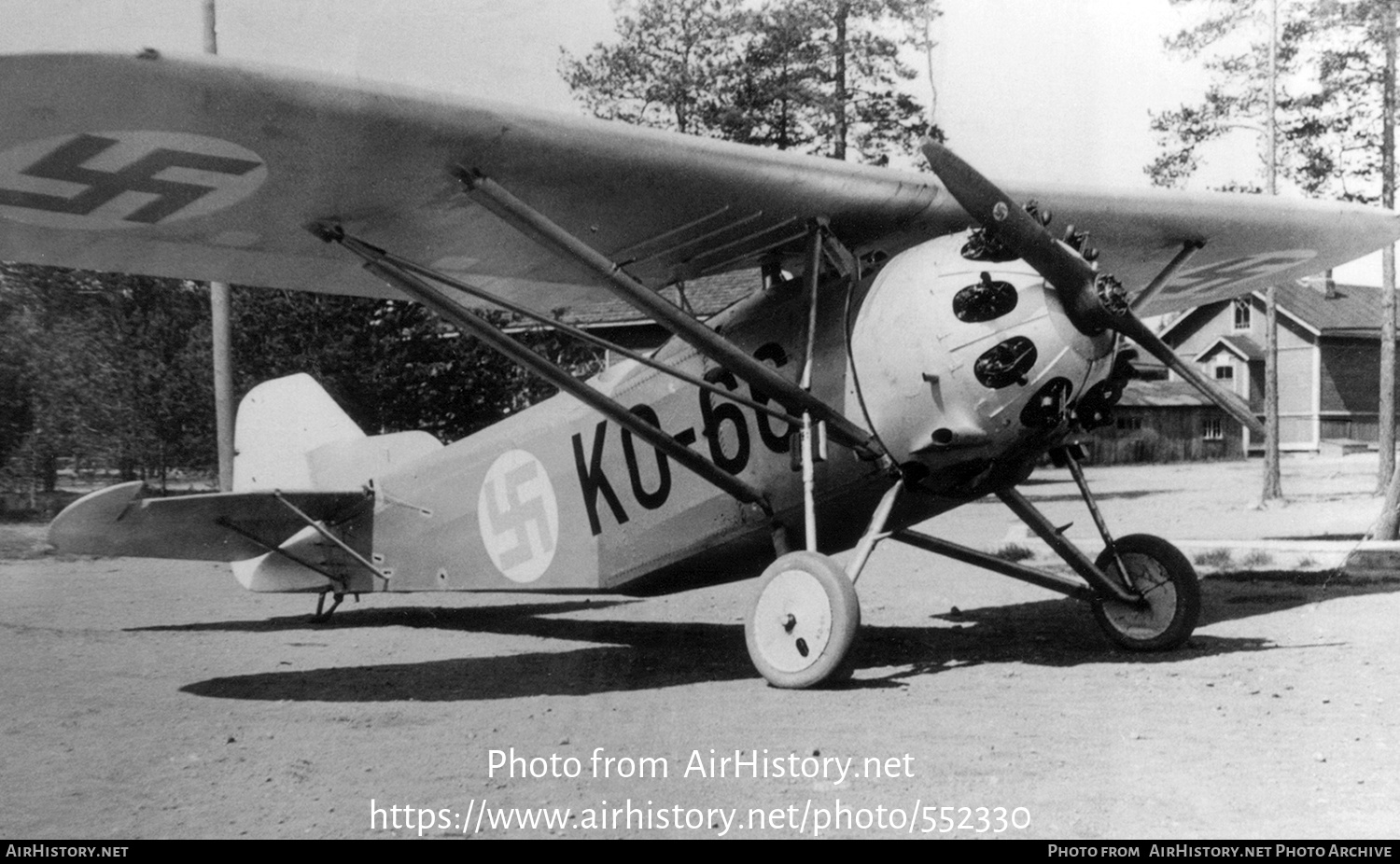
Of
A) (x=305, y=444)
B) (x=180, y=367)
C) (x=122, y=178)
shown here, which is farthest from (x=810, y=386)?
(x=180, y=367)

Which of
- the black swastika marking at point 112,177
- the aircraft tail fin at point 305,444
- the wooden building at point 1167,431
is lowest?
the wooden building at point 1167,431

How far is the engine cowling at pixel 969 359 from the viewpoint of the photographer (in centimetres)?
547

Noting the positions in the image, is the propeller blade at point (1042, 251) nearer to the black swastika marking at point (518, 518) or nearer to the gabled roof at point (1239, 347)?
the black swastika marking at point (518, 518)

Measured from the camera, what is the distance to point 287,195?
5.58 metres

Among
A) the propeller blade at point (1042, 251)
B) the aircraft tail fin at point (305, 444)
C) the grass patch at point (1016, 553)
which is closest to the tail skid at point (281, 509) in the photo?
the aircraft tail fin at point (305, 444)

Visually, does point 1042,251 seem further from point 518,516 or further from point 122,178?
point 122,178

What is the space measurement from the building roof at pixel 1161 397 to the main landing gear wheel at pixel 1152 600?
146 ft

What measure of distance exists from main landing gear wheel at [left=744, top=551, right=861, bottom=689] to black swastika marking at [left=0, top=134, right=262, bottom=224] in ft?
10.1

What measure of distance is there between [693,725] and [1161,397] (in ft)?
168

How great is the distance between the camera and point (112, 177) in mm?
5137

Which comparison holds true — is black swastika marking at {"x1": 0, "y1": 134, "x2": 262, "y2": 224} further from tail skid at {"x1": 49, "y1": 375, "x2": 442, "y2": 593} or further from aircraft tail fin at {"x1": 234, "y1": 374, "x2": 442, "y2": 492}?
aircraft tail fin at {"x1": 234, "y1": 374, "x2": 442, "y2": 492}

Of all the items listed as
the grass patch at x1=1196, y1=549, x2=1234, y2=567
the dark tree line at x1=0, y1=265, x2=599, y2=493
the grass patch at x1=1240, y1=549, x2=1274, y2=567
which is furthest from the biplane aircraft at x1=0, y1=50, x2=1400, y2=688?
the dark tree line at x1=0, y1=265, x2=599, y2=493

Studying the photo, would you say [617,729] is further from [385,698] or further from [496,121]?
[496,121]
